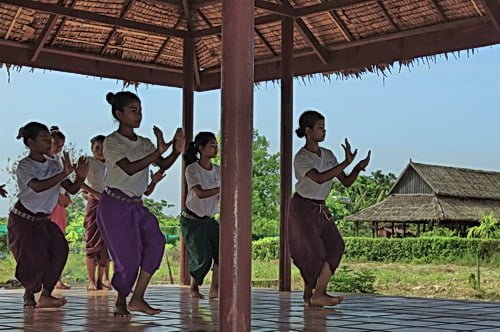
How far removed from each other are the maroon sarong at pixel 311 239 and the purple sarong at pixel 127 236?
1.10 meters

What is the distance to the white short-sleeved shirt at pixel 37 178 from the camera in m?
4.92

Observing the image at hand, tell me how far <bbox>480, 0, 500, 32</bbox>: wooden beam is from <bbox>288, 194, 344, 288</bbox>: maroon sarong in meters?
2.38

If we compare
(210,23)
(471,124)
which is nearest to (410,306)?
(210,23)

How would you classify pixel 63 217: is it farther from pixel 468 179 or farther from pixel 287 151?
pixel 468 179

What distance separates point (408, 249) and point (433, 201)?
1.93 metres

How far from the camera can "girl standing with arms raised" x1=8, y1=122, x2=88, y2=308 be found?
4.95m

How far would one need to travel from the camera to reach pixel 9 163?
11.8 metres

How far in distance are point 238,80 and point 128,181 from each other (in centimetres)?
180

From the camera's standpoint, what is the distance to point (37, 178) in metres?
4.91

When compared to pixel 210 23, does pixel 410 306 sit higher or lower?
lower

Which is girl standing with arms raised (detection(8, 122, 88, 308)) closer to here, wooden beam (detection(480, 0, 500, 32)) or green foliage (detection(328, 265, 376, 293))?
wooden beam (detection(480, 0, 500, 32))

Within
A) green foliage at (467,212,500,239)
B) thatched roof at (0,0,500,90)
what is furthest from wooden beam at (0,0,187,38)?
green foliage at (467,212,500,239)

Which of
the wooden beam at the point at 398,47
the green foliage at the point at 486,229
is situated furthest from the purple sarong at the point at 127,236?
the green foliage at the point at 486,229

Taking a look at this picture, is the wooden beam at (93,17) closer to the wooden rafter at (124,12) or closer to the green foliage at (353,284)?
the wooden rafter at (124,12)
